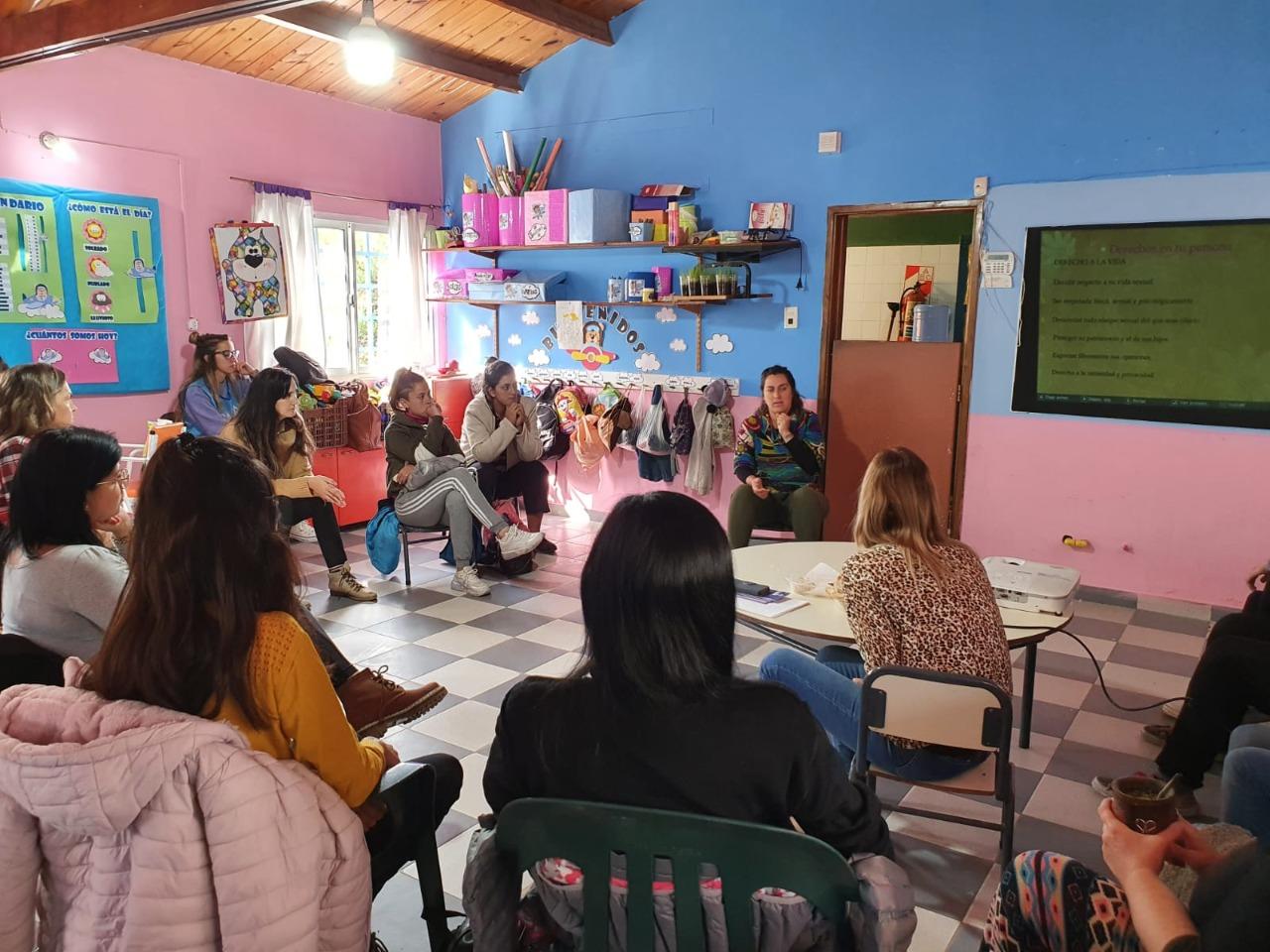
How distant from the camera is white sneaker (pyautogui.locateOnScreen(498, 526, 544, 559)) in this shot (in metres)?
4.73

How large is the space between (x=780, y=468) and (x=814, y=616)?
2.31m

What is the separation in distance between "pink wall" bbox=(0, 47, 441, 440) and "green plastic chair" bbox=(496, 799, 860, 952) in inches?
188

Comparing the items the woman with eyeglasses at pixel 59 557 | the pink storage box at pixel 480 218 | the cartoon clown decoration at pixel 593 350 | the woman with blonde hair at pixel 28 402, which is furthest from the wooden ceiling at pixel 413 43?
the woman with eyeglasses at pixel 59 557

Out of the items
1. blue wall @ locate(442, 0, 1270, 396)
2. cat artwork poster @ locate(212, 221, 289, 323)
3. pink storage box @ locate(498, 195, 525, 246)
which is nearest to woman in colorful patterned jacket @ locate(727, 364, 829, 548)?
blue wall @ locate(442, 0, 1270, 396)

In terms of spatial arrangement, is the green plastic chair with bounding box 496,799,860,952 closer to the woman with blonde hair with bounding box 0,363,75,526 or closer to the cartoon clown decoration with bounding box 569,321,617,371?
the woman with blonde hair with bounding box 0,363,75,526

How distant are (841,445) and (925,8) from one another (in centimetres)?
230


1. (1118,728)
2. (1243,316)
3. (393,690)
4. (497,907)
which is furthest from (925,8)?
(497,907)

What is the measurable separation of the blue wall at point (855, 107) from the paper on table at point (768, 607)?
104 inches

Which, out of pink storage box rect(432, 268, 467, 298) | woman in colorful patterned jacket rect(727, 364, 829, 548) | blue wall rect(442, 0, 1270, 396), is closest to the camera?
blue wall rect(442, 0, 1270, 396)

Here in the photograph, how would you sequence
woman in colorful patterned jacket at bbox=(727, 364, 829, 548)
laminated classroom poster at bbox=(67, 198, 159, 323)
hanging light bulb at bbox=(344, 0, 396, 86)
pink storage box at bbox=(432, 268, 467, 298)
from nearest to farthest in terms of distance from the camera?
hanging light bulb at bbox=(344, 0, 396, 86), woman in colorful patterned jacket at bbox=(727, 364, 829, 548), laminated classroom poster at bbox=(67, 198, 159, 323), pink storage box at bbox=(432, 268, 467, 298)

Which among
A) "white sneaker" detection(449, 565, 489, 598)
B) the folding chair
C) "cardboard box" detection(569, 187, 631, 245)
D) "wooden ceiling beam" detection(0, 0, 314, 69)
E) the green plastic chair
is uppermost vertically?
"wooden ceiling beam" detection(0, 0, 314, 69)

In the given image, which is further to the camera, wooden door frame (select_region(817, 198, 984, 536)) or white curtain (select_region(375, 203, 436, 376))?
white curtain (select_region(375, 203, 436, 376))

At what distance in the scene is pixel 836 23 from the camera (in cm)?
491

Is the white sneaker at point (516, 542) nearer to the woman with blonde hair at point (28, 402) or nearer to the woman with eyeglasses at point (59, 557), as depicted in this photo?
the woman with blonde hair at point (28, 402)
